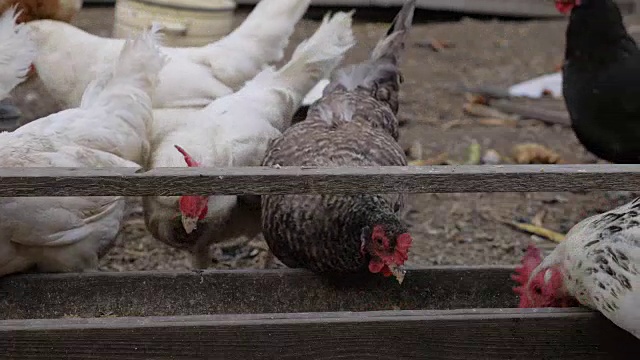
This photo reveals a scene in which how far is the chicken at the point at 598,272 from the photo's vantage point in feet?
6.07

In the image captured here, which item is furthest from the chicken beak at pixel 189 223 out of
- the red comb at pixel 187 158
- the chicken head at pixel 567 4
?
the chicken head at pixel 567 4

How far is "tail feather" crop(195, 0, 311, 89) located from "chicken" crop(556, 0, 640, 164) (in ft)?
3.99

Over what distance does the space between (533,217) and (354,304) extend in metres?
1.65

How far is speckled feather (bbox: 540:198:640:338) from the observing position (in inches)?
72.5

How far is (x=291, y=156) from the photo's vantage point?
2600 mm

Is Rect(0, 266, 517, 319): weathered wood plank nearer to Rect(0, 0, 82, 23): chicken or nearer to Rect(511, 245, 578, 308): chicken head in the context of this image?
Rect(511, 245, 578, 308): chicken head

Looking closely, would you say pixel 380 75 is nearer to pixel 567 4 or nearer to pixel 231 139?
pixel 231 139

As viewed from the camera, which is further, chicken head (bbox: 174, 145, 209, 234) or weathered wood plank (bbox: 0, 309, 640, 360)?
chicken head (bbox: 174, 145, 209, 234)

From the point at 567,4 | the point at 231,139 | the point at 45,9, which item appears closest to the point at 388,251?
the point at 231,139

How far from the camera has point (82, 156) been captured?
Result: 2480mm

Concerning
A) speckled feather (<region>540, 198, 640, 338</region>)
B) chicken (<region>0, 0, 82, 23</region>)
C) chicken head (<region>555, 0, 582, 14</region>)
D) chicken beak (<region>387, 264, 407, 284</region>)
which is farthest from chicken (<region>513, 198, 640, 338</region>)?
chicken (<region>0, 0, 82, 23</region>)

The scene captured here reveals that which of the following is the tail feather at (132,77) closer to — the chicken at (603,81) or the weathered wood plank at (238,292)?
the weathered wood plank at (238,292)

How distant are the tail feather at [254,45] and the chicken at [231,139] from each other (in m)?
0.25

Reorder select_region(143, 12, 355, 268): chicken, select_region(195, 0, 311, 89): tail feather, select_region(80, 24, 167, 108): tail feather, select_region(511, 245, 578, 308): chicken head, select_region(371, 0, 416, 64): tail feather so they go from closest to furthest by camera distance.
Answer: select_region(511, 245, 578, 308): chicken head → select_region(143, 12, 355, 268): chicken → select_region(80, 24, 167, 108): tail feather → select_region(371, 0, 416, 64): tail feather → select_region(195, 0, 311, 89): tail feather
